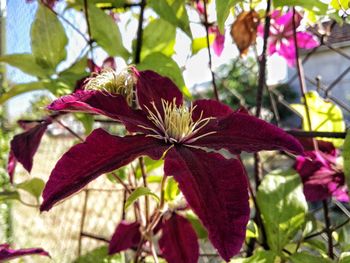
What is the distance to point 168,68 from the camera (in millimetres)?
507

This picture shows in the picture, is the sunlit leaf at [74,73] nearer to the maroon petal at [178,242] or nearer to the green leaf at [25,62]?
the green leaf at [25,62]

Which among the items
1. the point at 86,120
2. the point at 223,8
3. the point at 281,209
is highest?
the point at 223,8

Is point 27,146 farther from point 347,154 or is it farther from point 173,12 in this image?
point 347,154

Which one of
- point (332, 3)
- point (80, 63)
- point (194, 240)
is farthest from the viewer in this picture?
point (80, 63)

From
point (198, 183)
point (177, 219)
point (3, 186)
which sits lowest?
point (3, 186)

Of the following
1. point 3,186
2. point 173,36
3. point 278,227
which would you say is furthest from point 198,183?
point 3,186

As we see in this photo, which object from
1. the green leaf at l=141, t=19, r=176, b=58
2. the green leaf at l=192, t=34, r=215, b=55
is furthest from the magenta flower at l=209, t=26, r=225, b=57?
the green leaf at l=141, t=19, r=176, b=58

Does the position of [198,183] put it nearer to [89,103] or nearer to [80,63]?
[89,103]

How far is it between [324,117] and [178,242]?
0.85ft

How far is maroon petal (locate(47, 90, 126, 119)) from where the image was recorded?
0.31 m

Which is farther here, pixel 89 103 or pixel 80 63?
pixel 80 63

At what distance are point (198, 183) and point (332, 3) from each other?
0.24m

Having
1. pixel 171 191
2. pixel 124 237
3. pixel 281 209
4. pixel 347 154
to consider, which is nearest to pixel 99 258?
pixel 124 237

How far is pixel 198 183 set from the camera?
32cm
